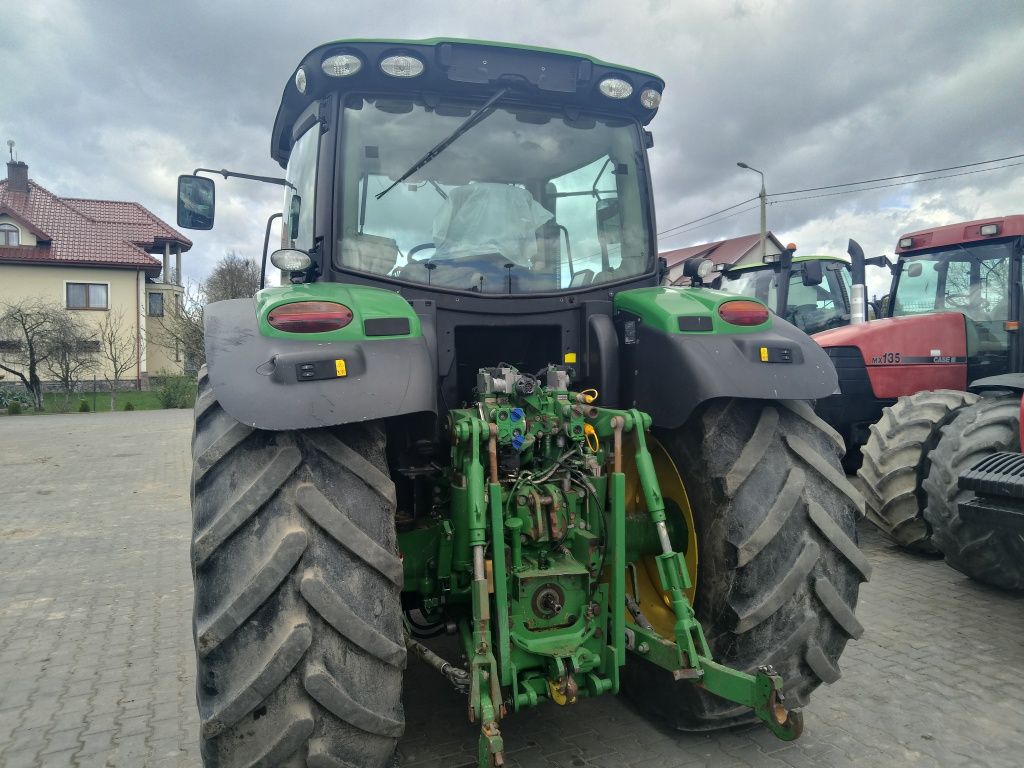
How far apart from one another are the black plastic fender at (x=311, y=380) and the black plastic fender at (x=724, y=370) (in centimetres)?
94

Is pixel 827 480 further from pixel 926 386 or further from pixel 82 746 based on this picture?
pixel 926 386

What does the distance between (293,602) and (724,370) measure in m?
1.69

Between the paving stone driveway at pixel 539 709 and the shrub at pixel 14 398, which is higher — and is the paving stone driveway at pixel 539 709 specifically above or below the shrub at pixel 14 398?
below

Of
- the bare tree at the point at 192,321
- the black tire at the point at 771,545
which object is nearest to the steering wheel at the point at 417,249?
the black tire at the point at 771,545

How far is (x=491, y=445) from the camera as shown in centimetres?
231

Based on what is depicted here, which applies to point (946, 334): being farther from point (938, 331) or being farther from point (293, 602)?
point (293, 602)

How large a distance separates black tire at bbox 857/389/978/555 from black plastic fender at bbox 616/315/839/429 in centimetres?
284

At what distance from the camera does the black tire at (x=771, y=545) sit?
2.49m

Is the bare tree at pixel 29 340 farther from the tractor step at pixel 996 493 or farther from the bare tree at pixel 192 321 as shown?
the tractor step at pixel 996 493

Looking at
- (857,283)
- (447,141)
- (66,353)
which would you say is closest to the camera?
(447,141)

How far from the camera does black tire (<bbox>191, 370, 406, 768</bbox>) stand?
6.39 feet

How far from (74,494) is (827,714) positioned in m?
9.12

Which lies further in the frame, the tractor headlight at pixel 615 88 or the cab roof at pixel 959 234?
the cab roof at pixel 959 234

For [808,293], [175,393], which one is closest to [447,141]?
[808,293]
